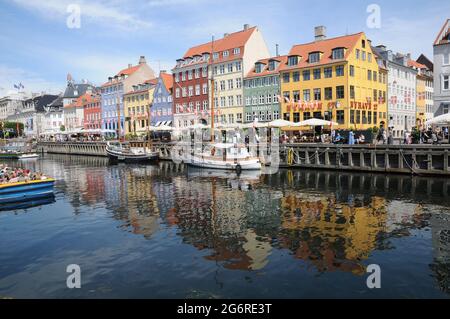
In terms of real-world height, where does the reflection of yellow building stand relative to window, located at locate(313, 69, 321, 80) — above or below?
below

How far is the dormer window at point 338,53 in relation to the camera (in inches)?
2372

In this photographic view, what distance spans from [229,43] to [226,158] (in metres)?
40.5

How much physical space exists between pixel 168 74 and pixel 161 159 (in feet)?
129

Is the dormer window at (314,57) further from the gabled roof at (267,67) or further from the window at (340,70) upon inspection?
the gabled roof at (267,67)

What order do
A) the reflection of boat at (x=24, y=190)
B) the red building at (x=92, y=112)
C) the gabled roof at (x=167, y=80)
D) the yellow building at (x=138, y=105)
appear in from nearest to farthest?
1. the reflection of boat at (x=24, y=190)
2. the gabled roof at (x=167, y=80)
3. the yellow building at (x=138, y=105)
4. the red building at (x=92, y=112)

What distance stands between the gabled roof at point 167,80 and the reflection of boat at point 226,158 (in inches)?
1872

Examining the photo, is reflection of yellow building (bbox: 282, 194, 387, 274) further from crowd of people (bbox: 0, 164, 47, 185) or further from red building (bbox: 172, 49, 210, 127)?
red building (bbox: 172, 49, 210, 127)

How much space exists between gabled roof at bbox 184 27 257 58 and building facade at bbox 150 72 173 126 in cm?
879

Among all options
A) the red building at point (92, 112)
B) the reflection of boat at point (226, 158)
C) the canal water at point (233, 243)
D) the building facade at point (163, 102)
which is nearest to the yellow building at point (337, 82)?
the reflection of boat at point (226, 158)

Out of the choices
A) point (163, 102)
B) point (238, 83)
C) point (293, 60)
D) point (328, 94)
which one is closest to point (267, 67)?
point (238, 83)

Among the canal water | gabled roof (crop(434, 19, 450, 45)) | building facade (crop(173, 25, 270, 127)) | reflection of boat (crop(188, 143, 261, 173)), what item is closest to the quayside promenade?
the canal water

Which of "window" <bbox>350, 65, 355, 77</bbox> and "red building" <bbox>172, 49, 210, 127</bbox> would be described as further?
"red building" <bbox>172, 49, 210, 127</bbox>

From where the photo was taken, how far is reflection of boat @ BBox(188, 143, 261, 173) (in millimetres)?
42781
